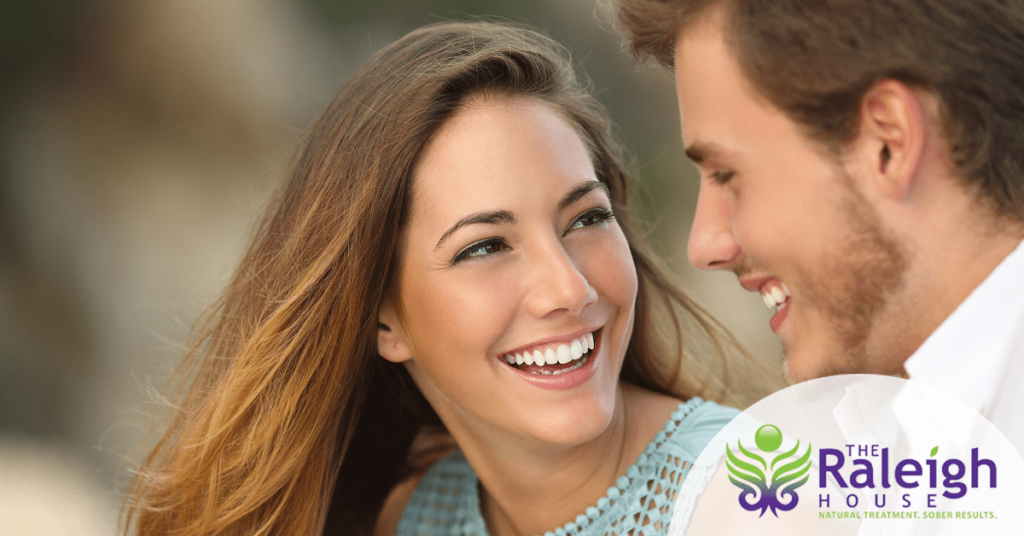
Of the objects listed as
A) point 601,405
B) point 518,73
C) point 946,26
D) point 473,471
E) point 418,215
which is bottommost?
point 473,471

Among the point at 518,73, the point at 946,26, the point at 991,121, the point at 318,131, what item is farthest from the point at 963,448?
the point at 318,131

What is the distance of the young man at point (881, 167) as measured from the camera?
1.42m

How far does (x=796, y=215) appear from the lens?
1594mm

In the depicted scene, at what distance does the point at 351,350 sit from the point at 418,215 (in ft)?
1.42

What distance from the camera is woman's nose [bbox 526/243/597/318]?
1.89 meters

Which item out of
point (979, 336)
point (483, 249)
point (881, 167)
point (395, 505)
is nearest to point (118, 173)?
point (395, 505)

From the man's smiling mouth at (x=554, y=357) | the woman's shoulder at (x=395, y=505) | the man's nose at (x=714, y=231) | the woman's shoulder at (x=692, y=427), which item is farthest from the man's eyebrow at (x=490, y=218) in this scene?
the woman's shoulder at (x=395, y=505)

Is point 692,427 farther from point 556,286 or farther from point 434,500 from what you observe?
point 434,500

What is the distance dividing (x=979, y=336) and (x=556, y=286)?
2.85ft

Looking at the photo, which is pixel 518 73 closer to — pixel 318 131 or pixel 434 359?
pixel 318 131

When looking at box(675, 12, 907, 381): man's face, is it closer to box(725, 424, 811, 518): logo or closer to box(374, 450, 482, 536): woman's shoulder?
box(725, 424, 811, 518): logo

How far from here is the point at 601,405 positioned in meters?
2.02

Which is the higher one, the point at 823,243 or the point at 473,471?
the point at 823,243

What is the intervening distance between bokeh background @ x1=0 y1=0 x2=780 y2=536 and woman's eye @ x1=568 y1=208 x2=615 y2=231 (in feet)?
12.9
